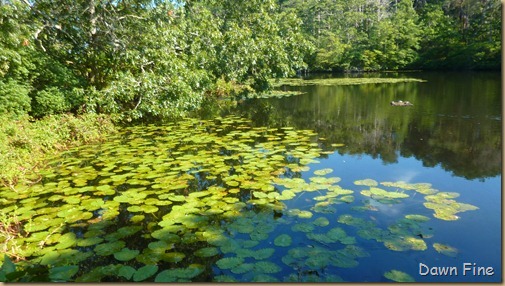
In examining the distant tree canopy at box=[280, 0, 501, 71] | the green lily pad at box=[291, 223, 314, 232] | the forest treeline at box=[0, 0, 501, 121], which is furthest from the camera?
the distant tree canopy at box=[280, 0, 501, 71]

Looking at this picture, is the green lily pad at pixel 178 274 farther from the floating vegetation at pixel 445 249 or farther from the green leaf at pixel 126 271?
the floating vegetation at pixel 445 249

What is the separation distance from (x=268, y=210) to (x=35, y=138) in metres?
5.28

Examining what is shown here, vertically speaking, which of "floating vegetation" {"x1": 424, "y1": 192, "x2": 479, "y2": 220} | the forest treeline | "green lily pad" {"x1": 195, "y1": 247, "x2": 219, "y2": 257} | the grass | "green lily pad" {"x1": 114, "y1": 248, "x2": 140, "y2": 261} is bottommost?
"floating vegetation" {"x1": 424, "y1": 192, "x2": 479, "y2": 220}

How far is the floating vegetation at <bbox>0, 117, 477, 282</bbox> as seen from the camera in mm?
3199

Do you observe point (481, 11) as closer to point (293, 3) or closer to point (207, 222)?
point (293, 3)

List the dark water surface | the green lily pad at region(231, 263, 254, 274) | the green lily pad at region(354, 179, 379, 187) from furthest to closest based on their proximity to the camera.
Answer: the green lily pad at region(354, 179, 379, 187)
the dark water surface
the green lily pad at region(231, 263, 254, 274)

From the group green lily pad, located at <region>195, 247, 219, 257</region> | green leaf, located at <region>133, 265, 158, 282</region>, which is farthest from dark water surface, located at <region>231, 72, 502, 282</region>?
green leaf, located at <region>133, 265, 158, 282</region>

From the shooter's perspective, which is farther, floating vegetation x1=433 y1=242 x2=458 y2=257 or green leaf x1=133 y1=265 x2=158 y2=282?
floating vegetation x1=433 y1=242 x2=458 y2=257

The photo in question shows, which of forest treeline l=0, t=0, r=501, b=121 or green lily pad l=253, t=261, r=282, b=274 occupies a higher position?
forest treeline l=0, t=0, r=501, b=121

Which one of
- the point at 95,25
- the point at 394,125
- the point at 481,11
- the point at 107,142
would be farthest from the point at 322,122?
the point at 481,11

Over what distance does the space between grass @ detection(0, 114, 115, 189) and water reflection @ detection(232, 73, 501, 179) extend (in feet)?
15.1

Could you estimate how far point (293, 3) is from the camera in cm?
5628

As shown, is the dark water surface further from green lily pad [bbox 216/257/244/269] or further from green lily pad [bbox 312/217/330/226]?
green lily pad [bbox 216/257/244/269]

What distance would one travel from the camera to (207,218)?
409 centimetres
